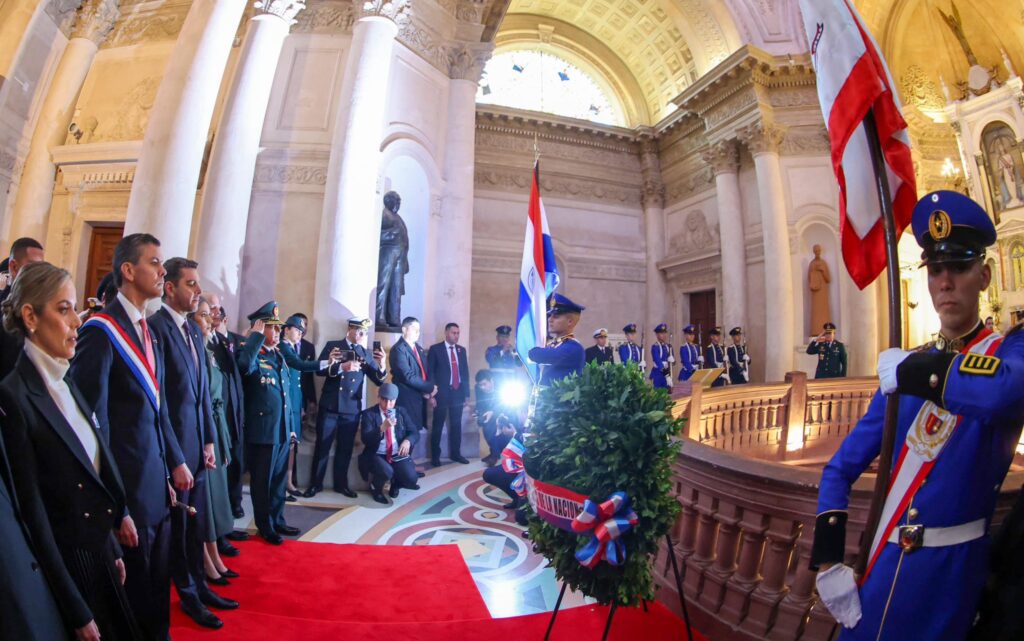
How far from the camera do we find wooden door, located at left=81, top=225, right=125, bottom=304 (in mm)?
9156

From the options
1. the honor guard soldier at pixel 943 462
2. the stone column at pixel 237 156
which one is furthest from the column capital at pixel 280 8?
the honor guard soldier at pixel 943 462

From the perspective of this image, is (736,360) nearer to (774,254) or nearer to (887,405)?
(774,254)

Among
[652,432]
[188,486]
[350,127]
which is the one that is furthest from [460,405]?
[652,432]

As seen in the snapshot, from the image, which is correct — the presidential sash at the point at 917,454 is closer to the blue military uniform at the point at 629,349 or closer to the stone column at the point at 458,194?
the stone column at the point at 458,194

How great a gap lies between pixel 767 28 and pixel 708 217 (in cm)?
499

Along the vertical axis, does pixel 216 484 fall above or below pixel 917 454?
below

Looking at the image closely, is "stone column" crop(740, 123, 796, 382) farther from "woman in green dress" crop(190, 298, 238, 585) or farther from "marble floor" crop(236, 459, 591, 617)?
"woman in green dress" crop(190, 298, 238, 585)

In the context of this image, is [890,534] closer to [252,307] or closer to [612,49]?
[252,307]

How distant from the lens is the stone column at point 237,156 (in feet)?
21.3

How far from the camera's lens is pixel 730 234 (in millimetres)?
13117

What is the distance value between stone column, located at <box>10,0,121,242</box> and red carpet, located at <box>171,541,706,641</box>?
368 inches

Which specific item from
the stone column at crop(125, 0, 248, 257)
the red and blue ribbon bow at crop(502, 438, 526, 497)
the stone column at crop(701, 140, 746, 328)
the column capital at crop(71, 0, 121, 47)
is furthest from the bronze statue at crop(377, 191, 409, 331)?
the stone column at crop(701, 140, 746, 328)

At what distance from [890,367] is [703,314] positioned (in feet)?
46.6

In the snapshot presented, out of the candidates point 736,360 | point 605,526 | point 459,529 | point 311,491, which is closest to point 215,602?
point 459,529
